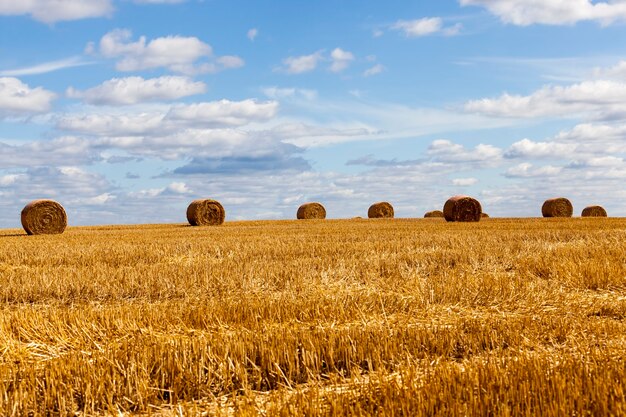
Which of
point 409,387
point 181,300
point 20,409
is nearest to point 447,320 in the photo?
Answer: point 409,387

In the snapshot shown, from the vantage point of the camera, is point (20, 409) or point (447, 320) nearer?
point (20, 409)

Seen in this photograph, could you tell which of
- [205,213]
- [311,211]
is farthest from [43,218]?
[311,211]

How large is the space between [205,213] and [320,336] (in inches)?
1004

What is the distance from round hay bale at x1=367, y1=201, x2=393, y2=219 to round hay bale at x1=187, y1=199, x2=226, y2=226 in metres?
11.2

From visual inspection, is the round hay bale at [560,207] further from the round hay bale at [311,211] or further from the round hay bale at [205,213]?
the round hay bale at [205,213]

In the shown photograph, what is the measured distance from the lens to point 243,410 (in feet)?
11.8

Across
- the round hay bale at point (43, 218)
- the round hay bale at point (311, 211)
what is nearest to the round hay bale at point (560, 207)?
the round hay bale at point (311, 211)

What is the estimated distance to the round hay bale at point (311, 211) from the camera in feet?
121

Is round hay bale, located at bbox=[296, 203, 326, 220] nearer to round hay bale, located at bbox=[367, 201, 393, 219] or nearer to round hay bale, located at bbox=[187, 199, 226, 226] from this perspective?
round hay bale, located at bbox=[367, 201, 393, 219]

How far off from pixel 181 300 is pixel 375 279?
2924mm

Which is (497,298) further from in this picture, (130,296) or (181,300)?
(130,296)

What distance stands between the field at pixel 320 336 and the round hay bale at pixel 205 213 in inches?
691

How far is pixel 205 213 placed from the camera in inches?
1193

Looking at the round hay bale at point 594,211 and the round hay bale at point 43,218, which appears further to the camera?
the round hay bale at point 594,211
